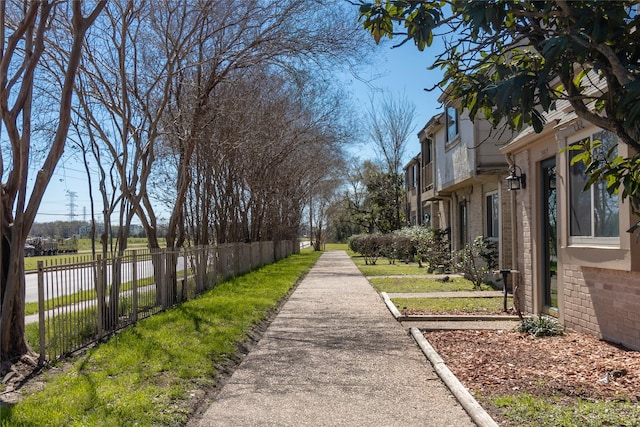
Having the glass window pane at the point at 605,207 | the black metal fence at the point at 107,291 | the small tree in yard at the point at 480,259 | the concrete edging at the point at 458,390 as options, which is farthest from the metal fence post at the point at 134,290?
the small tree in yard at the point at 480,259

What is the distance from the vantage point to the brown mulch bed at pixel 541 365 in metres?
5.90

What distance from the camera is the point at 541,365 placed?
7.03 m

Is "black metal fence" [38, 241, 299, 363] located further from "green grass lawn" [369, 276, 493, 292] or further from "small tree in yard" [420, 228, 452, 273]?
"small tree in yard" [420, 228, 452, 273]

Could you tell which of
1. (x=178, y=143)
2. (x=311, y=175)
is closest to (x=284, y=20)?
(x=178, y=143)

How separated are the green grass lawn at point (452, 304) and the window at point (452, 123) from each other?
6.00 meters

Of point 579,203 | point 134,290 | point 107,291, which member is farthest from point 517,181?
point 107,291

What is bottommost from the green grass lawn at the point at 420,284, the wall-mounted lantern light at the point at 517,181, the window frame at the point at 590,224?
the green grass lawn at the point at 420,284

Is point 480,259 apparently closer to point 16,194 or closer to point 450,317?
point 450,317

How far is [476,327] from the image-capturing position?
9.91 meters

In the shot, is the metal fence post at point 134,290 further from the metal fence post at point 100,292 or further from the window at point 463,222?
the window at point 463,222

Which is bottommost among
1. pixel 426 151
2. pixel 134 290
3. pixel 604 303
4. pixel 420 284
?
pixel 420 284

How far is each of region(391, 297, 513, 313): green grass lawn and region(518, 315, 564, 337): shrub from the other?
8.18ft

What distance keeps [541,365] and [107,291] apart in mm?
6296

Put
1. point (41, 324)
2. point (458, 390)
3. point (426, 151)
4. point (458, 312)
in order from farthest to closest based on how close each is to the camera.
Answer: point (426, 151), point (458, 312), point (41, 324), point (458, 390)
